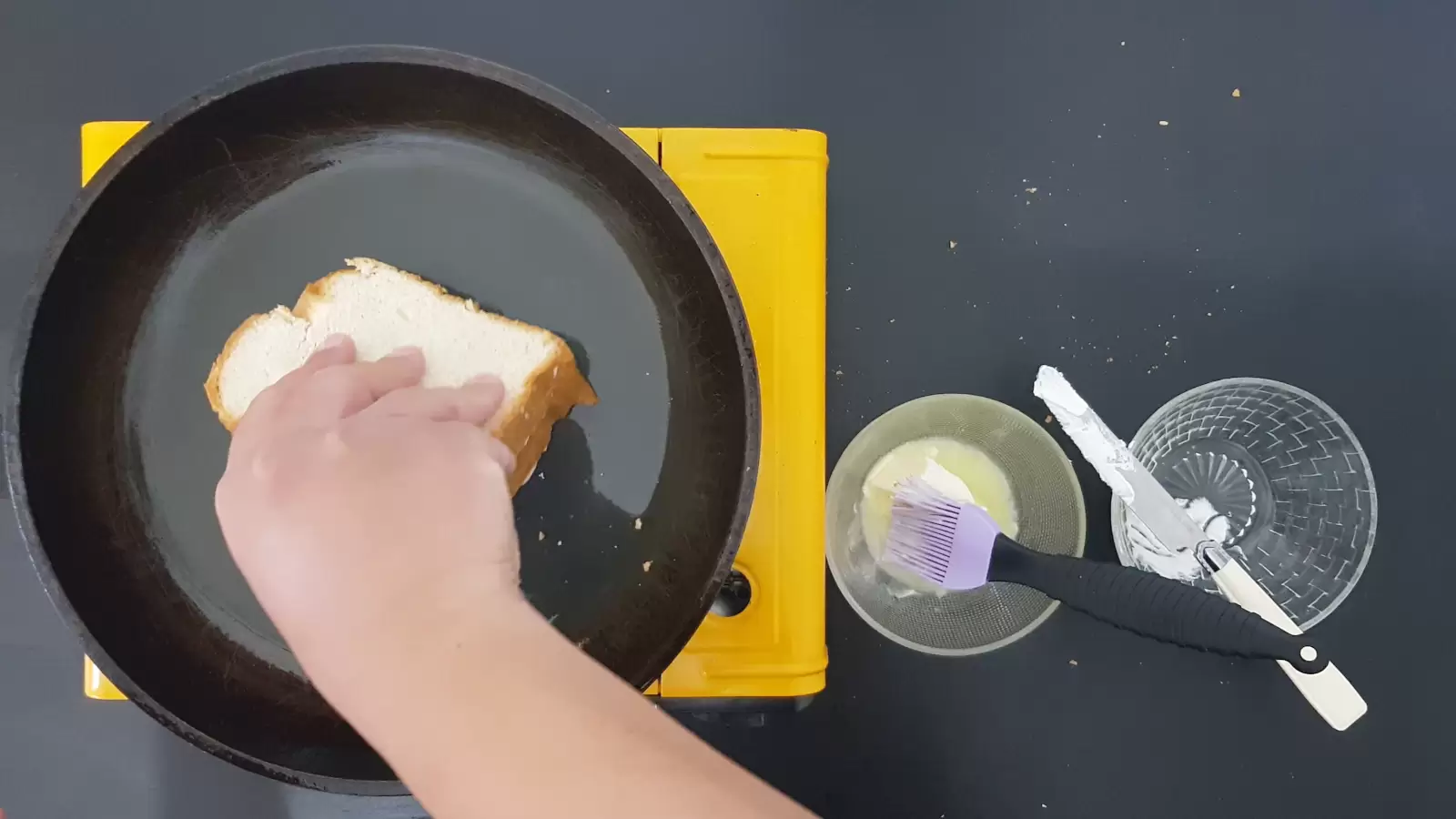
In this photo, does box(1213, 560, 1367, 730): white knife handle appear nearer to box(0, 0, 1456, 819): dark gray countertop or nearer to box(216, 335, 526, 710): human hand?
box(0, 0, 1456, 819): dark gray countertop

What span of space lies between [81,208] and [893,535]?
0.51 m

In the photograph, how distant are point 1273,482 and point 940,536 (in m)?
0.28

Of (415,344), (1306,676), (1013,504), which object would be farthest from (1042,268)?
(415,344)

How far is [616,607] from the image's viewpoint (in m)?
0.55

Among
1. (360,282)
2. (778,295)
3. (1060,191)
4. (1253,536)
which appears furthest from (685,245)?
(1253,536)

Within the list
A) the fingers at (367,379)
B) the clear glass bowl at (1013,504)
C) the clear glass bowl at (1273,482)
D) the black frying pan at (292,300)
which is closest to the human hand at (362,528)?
the fingers at (367,379)

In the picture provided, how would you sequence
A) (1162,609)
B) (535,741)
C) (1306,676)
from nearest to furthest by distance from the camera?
(535,741) < (1162,609) < (1306,676)

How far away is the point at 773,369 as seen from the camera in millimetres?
563

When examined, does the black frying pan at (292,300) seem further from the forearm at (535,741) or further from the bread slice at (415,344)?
the forearm at (535,741)

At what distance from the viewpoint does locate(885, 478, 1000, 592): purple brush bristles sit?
0.56 meters

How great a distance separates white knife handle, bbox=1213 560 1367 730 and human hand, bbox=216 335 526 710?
46cm

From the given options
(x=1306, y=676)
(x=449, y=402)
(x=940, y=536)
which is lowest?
(x=1306, y=676)

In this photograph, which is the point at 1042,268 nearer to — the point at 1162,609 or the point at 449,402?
the point at 1162,609

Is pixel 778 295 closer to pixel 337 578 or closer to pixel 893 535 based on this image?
pixel 893 535
